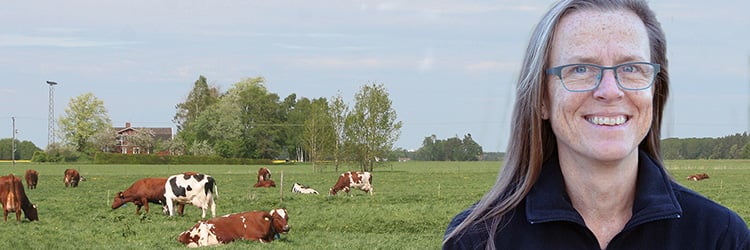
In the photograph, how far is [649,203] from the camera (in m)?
2.07

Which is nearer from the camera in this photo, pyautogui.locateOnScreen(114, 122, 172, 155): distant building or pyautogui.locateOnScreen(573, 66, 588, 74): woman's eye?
pyautogui.locateOnScreen(573, 66, 588, 74): woman's eye

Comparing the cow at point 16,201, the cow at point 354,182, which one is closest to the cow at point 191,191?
the cow at point 16,201

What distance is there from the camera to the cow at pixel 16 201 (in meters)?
20.7

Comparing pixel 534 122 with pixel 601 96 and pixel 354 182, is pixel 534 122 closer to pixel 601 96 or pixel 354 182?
pixel 601 96

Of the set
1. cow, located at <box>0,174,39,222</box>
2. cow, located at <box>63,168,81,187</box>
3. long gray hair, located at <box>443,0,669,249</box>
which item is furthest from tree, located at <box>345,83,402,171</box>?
long gray hair, located at <box>443,0,669,249</box>

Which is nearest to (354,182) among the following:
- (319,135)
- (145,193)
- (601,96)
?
(145,193)

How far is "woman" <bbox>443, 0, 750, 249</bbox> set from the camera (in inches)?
79.9

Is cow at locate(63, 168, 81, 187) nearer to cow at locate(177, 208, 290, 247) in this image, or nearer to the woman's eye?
cow at locate(177, 208, 290, 247)

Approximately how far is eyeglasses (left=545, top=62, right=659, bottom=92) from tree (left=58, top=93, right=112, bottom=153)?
114 metres

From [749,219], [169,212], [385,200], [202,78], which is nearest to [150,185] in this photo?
[169,212]

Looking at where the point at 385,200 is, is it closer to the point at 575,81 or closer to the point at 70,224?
the point at 70,224

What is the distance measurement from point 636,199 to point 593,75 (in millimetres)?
300

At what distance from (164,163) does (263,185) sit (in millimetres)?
57373

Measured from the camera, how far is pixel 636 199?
2.09m
